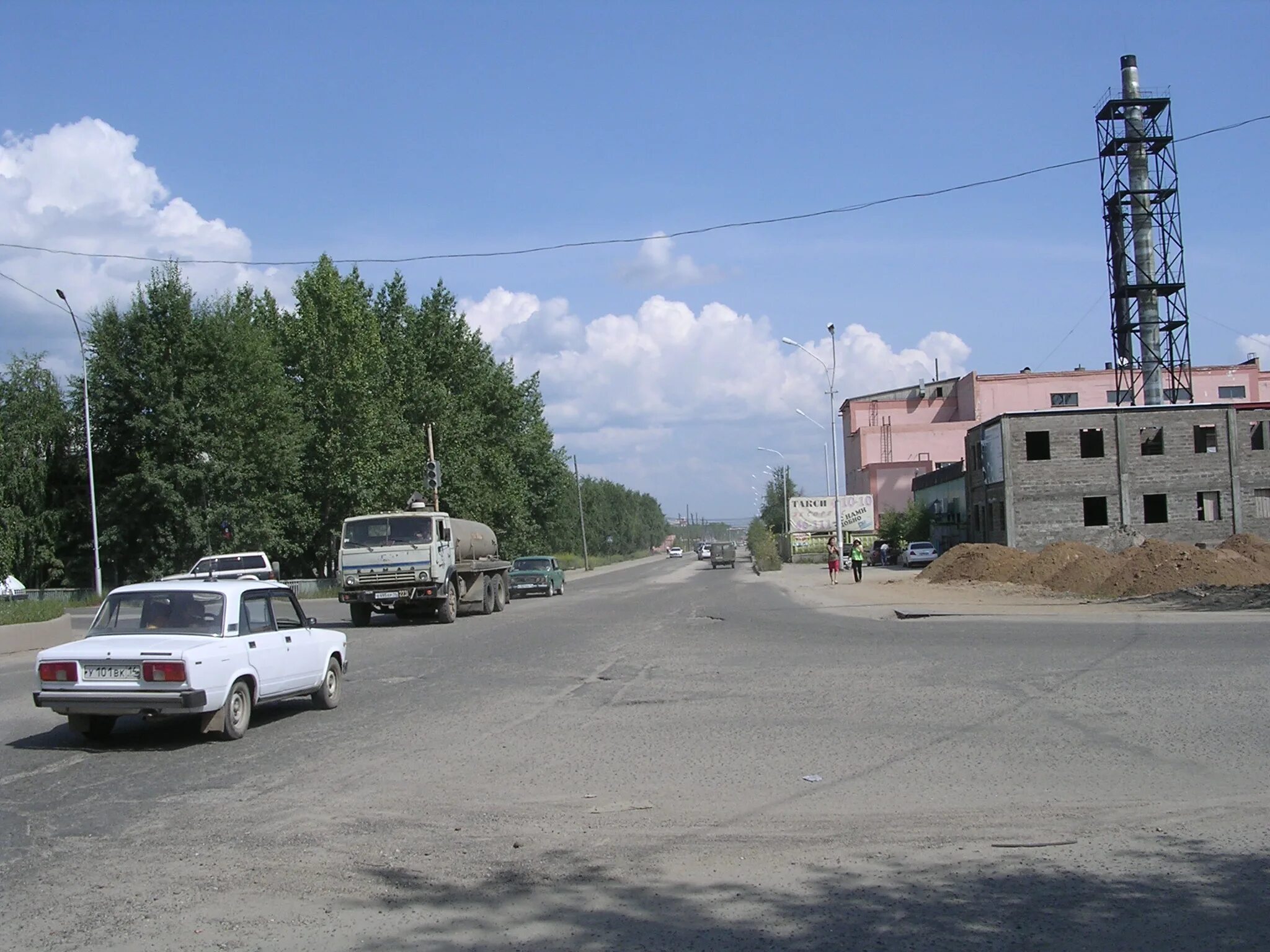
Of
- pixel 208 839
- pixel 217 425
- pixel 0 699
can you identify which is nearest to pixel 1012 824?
pixel 208 839

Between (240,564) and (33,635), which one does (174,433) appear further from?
(33,635)

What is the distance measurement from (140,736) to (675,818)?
646cm

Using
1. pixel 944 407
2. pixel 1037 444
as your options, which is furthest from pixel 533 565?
pixel 944 407

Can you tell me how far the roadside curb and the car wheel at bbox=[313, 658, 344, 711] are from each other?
38.6ft

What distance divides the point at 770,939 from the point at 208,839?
3.88 m

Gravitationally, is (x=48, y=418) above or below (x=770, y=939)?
above

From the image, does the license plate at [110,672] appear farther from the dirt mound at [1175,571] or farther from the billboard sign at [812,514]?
the billboard sign at [812,514]

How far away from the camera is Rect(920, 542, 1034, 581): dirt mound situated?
42.0m

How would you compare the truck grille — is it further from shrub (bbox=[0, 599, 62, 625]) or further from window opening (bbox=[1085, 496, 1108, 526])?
window opening (bbox=[1085, 496, 1108, 526])

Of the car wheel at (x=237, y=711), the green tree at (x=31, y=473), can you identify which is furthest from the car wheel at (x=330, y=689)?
the green tree at (x=31, y=473)

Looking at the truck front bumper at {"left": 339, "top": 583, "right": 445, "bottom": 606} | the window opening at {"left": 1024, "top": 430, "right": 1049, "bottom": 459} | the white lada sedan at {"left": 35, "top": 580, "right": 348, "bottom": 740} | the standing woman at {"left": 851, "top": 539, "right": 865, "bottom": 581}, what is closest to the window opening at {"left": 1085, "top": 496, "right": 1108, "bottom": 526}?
the window opening at {"left": 1024, "top": 430, "right": 1049, "bottom": 459}

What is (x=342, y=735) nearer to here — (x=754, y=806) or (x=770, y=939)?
(x=754, y=806)

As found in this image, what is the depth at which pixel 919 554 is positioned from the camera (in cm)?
6431

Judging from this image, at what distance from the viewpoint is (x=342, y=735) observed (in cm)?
1125
